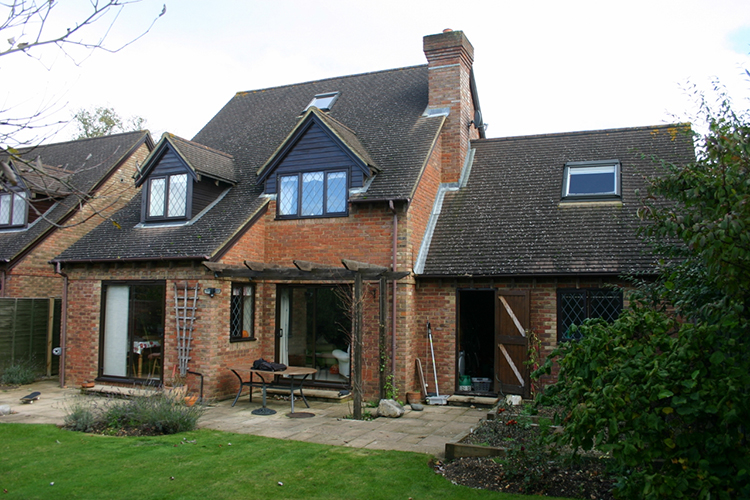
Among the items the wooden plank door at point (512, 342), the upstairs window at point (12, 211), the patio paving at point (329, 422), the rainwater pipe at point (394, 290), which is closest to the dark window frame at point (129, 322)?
the patio paving at point (329, 422)

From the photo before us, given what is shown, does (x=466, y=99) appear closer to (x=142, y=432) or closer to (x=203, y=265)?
(x=203, y=265)

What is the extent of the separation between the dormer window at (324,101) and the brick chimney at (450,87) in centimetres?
350

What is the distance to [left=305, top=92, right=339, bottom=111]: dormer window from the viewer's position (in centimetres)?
1744

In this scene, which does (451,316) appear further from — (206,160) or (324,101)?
(324,101)

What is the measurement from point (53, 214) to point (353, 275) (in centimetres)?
1158

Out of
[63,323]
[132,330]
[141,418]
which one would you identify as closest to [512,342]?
[141,418]

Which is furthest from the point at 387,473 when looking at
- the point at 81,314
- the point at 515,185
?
the point at 81,314

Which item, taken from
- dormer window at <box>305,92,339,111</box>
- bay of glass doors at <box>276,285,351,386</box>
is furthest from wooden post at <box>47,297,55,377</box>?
dormer window at <box>305,92,339,111</box>

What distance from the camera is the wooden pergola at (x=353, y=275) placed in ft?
34.8

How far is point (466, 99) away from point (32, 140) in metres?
12.8

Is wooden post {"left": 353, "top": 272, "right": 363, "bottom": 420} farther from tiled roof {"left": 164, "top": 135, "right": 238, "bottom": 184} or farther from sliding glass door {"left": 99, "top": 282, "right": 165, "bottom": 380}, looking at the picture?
tiled roof {"left": 164, "top": 135, "right": 238, "bottom": 184}

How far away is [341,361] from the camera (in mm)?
13172

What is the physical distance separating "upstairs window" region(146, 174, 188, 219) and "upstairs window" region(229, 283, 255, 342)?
2.51m

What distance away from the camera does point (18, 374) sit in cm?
1459
